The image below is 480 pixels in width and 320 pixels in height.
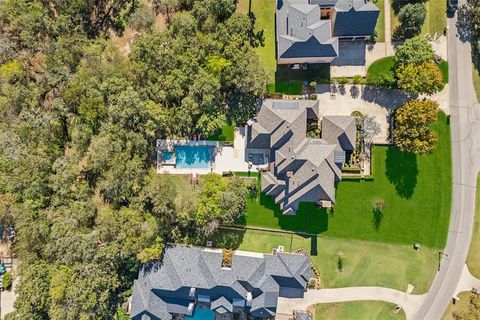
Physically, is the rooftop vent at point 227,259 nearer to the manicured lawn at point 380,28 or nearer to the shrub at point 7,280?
the shrub at point 7,280

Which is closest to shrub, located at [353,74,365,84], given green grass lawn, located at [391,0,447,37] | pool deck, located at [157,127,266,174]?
green grass lawn, located at [391,0,447,37]

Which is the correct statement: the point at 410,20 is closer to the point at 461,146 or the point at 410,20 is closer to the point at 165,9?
the point at 461,146

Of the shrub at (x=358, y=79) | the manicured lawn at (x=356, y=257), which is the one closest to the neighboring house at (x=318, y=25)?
the shrub at (x=358, y=79)

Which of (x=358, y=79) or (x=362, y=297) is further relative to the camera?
(x=362, y=297)

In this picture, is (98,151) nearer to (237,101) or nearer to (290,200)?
(237,101)

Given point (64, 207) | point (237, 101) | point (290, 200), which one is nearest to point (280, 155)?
point (290, 200)

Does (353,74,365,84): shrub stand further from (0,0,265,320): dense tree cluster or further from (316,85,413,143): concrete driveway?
(0,0,265,320): dense tree cluster

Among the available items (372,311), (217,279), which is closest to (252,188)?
(217,279)
